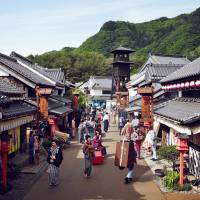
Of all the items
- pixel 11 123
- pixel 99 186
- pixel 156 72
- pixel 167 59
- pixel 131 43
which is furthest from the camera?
pixel 131 43

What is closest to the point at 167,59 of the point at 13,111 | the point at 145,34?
the point at 13,111

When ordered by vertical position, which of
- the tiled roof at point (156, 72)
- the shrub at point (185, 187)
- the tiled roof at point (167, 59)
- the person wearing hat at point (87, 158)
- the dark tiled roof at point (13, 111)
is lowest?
the shrub at point (185, 187)

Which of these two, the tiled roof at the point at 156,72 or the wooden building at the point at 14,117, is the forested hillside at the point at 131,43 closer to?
the tiled roof at the point at 156,72

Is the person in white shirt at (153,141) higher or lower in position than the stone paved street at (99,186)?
higher

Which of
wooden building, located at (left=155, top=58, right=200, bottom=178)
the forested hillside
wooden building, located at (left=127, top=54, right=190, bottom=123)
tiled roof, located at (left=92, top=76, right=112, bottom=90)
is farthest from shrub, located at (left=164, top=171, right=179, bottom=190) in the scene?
tiled roof, located at (left=92, top=76, right=112, bottom=90)

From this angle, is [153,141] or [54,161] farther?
[153,141]

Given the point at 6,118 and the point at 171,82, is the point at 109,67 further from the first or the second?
the point at 6,118

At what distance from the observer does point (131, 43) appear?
439 ft

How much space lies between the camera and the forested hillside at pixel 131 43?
87425 millimetres

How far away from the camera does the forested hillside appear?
87.4 metres

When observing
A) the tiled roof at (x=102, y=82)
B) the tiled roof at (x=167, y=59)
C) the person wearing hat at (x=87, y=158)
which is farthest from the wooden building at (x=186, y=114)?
the tiled roof at (x=102, y=82)

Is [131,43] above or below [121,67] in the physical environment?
above

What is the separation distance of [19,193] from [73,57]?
81.1 m

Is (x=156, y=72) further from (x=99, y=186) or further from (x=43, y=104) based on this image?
(x=99, y=186)
